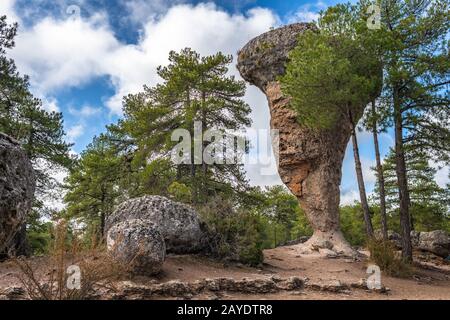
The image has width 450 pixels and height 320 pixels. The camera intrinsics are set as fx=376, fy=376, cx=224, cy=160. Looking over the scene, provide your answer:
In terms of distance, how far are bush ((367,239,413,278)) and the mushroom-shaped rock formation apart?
5.57 meters

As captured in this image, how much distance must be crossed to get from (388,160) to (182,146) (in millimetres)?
15652

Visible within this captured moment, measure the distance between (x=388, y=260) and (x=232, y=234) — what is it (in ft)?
15.8

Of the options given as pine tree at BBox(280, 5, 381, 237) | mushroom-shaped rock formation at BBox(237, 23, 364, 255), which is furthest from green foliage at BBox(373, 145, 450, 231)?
pine tree at BBox(280, 5, 381, 237)

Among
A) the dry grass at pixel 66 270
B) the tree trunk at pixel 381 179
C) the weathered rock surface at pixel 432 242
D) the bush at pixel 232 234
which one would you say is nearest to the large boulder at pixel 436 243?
the weathered rock surface at pixel 432 242

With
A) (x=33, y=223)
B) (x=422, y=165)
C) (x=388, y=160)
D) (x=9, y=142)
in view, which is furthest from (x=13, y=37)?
(x=422, y=165)

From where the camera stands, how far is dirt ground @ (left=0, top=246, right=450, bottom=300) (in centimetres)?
798

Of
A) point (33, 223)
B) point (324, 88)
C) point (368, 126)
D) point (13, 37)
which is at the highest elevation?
point (13, 37)

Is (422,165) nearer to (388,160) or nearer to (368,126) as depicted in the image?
(388,160)

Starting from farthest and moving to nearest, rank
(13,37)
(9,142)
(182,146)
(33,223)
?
(182,146) → (33,223) → (13,37) → (9,142)

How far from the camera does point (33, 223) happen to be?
17125mm

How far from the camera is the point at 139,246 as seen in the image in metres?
8.09

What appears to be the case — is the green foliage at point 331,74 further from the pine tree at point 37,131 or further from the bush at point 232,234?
the pine tree at point 37,131

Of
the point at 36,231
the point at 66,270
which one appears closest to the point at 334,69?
the point at 66,270
